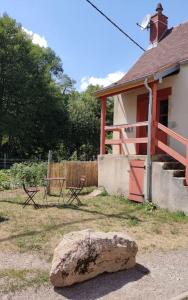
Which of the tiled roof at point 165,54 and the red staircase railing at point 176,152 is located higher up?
the tiled roof at point 165,54

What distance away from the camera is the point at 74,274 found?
4938 mm

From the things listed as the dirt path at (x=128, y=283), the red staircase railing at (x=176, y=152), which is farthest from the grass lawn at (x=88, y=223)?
the red staircase railing at (x=176, y=152)

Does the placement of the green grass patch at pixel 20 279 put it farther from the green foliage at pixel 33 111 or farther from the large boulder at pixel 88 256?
the green foliage at pixel 33 111

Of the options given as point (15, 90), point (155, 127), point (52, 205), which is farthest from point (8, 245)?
point (15, 90)

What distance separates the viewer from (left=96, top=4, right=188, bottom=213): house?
33.9 ft

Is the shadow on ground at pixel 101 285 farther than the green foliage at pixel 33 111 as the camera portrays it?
No

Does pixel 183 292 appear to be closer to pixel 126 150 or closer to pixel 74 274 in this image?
pixel 74 274

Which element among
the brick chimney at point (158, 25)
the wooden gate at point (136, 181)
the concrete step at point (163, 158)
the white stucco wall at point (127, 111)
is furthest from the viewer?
the brick chimney at point (158, 25)

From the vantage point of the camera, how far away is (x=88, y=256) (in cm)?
507

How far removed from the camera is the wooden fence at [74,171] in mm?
14438

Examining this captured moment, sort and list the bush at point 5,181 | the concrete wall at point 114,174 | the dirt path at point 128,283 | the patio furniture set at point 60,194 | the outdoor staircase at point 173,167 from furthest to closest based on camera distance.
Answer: the bush at point 5,181 → the concrete wall at point 114,174 → the patio furniture set at point 60,194 → the outdoor staircase at point 173,167 → the dirt path at point 128,283

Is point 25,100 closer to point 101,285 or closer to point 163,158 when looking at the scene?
point 163,158

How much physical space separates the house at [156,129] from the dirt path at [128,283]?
386 centimetres

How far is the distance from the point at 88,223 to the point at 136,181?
10.7 ft
